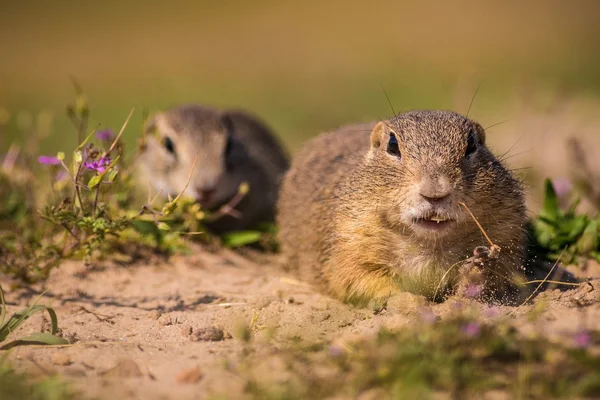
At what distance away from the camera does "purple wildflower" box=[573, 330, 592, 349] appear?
2.97 meters

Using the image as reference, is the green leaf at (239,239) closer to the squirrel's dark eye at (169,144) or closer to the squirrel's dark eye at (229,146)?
the squirrel's dark eye at (229,146)

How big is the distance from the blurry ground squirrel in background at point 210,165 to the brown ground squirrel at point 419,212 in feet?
7.54

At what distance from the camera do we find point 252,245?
687 cm

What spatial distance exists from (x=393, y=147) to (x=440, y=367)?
1.83 meters

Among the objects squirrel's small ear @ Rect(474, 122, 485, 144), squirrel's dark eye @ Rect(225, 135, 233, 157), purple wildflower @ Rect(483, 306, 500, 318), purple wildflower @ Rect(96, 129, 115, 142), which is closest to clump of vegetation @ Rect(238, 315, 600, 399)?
purple wildflower @ Rect(483, 306, 500, 318)

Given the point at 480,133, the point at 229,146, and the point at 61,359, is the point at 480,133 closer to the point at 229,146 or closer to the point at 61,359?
the point at 61,359

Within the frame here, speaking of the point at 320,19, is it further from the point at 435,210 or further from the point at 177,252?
the point at 435,210

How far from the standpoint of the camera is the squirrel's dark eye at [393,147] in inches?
173

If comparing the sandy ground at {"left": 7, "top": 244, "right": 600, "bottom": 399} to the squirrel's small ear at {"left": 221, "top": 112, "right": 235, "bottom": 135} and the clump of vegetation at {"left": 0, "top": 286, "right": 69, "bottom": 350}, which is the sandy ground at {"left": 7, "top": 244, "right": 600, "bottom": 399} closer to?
the clump of vegetation at {"left": 0, "top": 286, "right": 69, "bottom": 350}

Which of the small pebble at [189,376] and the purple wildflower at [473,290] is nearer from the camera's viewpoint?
the small pebble at [189,376]

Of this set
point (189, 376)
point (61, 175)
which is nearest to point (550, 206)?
point (189, 376)

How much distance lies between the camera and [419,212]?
3.82 meters

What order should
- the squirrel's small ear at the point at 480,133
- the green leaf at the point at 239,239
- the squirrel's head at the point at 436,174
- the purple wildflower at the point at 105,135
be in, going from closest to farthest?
the squirrel's head at the point at 436,174, the squirrel's small ear at the point at 480,133, the purple wildflower at the point at 105,135, the green leaf at the point at 239,239

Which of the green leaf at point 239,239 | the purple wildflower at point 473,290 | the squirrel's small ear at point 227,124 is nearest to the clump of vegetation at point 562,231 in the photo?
the purple wildflower at point 473,290
